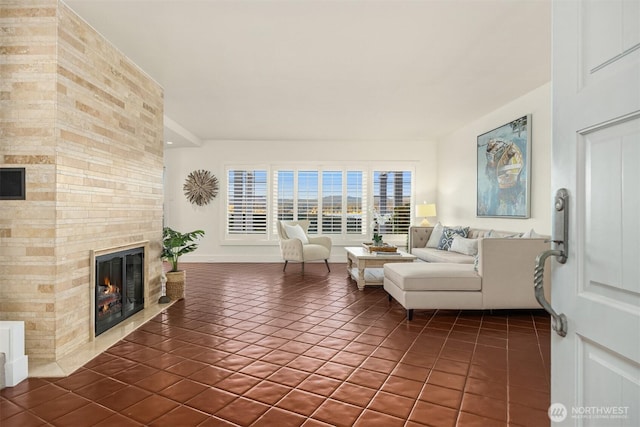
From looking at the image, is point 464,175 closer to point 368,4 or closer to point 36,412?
point 368,4

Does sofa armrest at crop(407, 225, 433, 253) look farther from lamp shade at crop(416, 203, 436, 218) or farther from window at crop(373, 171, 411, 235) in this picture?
window at crop(373, 171, 411, 235)

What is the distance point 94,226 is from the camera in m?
2.99

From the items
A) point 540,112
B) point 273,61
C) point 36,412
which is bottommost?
point 36,412

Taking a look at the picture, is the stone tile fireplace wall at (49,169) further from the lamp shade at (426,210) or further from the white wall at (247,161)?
the lamp shade at (426,210)

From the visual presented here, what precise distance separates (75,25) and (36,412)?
2648mm

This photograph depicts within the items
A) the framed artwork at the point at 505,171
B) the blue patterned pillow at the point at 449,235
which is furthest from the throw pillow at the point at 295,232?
the framed artwork at the point at 505,171

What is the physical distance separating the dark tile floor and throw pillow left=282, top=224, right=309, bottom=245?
8.71 ft

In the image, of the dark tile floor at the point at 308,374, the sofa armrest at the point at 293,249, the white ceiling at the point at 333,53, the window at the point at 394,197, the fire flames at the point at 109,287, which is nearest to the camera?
the dark tile floor at the point at 308,374

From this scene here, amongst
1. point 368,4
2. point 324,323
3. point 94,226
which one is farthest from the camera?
point 324,323

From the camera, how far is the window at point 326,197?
7703 mm

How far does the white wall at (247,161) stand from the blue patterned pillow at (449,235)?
70.6 inches

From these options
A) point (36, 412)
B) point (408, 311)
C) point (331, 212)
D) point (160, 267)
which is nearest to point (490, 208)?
point (408, 311)

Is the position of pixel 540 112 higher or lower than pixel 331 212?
higher

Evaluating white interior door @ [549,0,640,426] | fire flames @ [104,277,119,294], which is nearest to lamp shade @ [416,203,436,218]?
fire flames @ [104,277,119,294]
